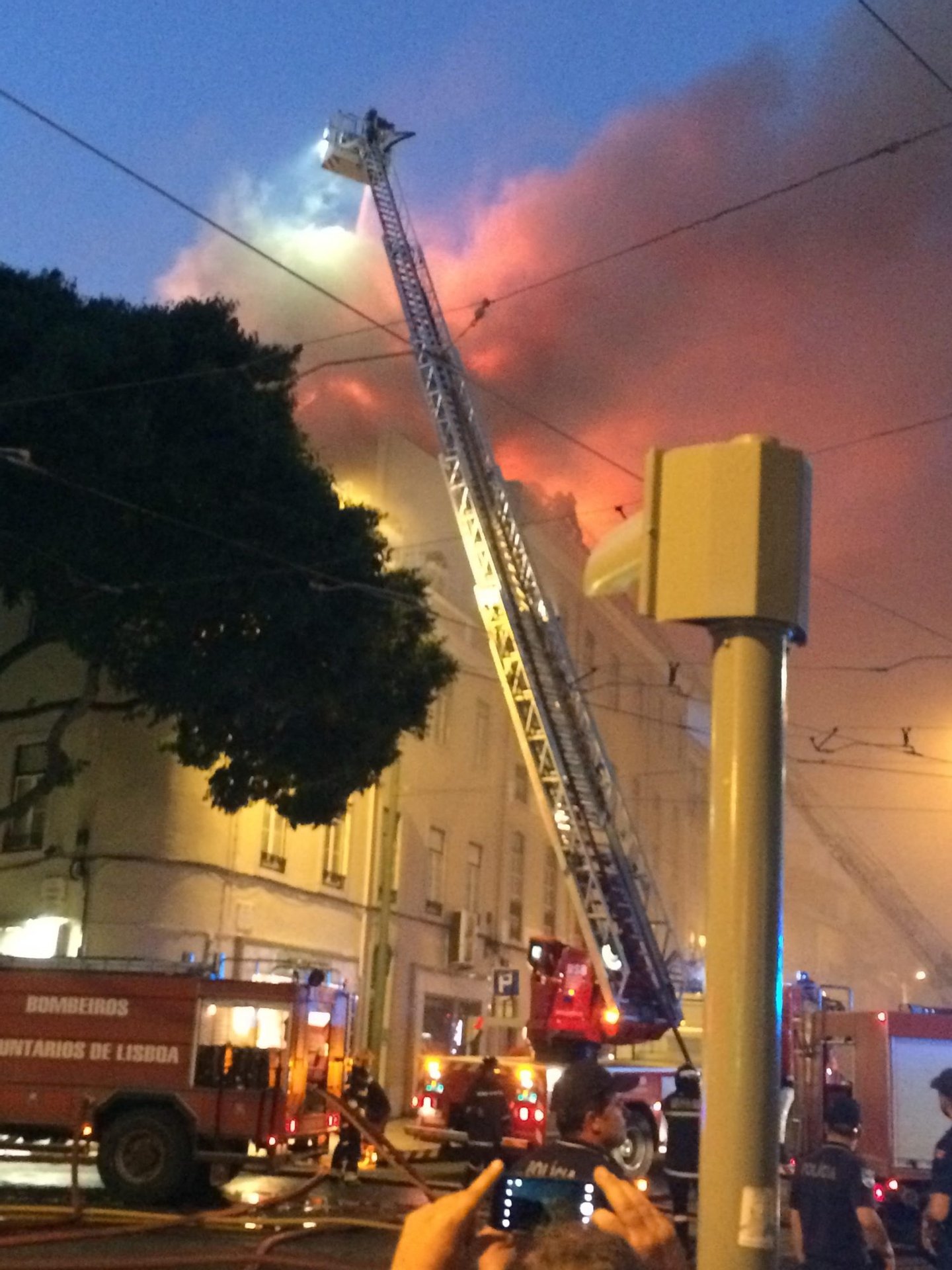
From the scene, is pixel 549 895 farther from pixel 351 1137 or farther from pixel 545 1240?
pixel 545 1240

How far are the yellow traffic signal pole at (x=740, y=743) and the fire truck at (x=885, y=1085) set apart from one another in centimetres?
1258

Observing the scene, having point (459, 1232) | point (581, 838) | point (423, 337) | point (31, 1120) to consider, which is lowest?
point (31, 1120)

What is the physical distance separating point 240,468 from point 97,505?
2.14 m

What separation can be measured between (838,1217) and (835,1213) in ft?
0.07

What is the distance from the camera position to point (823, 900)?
62000 millimetres

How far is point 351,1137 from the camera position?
1620cm

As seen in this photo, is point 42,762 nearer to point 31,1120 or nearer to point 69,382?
point 69,382

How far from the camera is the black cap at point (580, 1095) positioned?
4.38 metres

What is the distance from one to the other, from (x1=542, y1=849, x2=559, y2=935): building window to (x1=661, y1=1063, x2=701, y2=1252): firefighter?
2245cm

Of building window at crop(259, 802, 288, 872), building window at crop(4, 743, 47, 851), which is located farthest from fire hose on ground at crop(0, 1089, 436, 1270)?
building window at crop(259, 802, 288, 872)

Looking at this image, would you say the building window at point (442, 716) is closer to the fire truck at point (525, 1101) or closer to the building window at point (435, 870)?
the building window at point (435, 870)

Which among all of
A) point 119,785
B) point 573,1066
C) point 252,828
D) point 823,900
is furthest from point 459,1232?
point 823,900

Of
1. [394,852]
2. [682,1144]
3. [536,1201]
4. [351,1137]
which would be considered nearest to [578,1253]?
[536,1201]

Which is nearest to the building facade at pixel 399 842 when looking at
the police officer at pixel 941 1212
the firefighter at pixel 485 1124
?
the firefighter at pixel 485 1124
